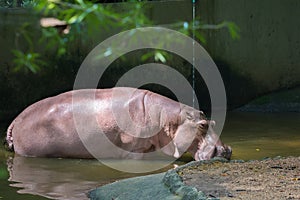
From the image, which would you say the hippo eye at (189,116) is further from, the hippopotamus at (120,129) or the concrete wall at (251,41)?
the concrete wall at (251,41)

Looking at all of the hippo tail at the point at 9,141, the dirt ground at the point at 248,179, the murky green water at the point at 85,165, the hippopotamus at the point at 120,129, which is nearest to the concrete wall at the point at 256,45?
the murky green water at the point at 85,165

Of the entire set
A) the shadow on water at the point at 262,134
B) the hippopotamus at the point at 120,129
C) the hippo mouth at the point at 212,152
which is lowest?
the shadow on water at the point at 262,134

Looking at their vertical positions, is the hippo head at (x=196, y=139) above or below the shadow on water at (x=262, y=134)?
above

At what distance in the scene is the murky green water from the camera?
447cm

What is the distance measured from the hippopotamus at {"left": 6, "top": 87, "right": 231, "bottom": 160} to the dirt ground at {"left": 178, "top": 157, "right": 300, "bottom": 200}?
1.18 m

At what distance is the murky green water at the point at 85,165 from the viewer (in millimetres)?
4471

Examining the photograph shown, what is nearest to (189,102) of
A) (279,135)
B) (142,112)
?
(279,135)

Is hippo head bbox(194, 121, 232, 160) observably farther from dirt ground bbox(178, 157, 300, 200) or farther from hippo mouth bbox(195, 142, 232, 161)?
Result: dirt ground bbox(178, 157, 300, 200)

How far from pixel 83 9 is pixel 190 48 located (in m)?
8.12

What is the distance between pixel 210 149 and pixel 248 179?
174 centimetres

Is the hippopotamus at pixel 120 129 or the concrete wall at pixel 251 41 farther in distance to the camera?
the concrete wall at pixel 251 41

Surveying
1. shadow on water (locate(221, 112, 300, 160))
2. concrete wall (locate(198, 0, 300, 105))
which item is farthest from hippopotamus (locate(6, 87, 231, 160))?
concrete wall (locate(198, 0, 300, 105))

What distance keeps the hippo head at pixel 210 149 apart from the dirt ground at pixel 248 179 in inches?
35.5

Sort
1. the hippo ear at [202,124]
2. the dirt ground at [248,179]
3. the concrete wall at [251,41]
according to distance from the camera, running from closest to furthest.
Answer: the dirt ground at [248,179] → the hippo ear at [202,124] → the concrete wall at [251,41]
